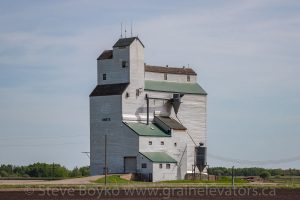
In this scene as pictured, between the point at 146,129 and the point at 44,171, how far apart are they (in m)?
29.2

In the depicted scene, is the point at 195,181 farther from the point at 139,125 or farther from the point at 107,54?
the point at 107,54

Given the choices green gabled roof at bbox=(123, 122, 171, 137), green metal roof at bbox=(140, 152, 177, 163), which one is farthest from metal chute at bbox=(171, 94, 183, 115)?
green metal roof at bbox=(140, 152, 177, 163)

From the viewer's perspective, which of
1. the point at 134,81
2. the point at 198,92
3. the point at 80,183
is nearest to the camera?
the point at 80,183

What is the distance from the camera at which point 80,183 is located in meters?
90.1

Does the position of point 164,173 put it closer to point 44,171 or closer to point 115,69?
point 115,69

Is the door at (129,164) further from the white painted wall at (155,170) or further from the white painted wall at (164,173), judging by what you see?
the white painted wall at (164,173)

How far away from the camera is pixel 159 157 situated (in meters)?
103

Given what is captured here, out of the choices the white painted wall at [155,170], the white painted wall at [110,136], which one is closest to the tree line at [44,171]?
the white painted wall at [110,136]

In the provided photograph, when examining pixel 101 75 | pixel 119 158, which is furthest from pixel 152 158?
pixel 101 75

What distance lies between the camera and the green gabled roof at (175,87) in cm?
10788

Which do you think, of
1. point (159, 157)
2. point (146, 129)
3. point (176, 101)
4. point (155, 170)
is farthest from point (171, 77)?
point (155, 170)

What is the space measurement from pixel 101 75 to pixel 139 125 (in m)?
7.24

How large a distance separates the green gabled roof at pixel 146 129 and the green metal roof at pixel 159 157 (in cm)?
200

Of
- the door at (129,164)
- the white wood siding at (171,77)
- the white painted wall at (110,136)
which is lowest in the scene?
the door at (129,164)
